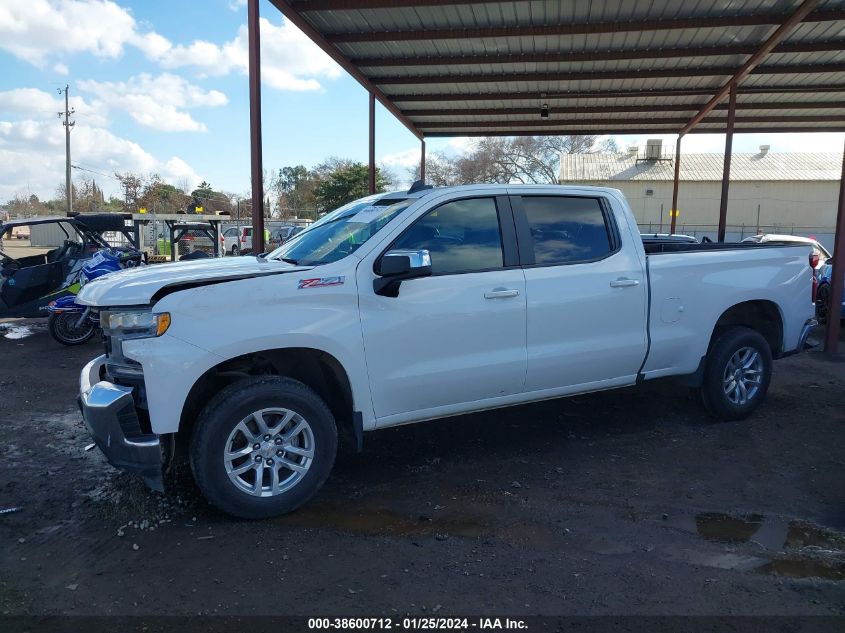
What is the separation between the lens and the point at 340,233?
470cm

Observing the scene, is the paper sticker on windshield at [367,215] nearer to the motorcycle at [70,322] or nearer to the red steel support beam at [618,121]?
the motorcycle at [70,322]

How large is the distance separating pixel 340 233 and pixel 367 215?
9.6 inches

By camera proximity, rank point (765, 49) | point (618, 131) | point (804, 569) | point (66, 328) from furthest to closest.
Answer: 1. point (618, 131)
2. point (765, 49)
3. point (66, 328)
4. point (804, 569)

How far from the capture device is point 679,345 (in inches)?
210

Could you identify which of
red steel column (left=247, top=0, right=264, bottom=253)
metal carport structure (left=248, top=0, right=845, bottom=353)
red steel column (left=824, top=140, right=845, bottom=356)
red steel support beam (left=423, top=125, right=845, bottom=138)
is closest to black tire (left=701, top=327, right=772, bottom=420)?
red steel column (left=824, top=140, right=845, bottom=356)

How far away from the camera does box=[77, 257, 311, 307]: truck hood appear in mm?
3631

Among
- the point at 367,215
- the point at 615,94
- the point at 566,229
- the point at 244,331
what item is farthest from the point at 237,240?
the point at 244,331

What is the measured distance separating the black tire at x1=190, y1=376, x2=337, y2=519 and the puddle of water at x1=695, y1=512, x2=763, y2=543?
2.30 m

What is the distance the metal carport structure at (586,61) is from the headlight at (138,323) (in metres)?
5.34

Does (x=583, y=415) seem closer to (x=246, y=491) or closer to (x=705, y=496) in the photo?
(x=705, y=496)

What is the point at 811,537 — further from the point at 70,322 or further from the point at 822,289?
the point at 822,289

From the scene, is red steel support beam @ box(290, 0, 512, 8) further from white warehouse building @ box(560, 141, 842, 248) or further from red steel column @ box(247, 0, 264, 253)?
white warehouse building @ box(560, 141, 842, 248)

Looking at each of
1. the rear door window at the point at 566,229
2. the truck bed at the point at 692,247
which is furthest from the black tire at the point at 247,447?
the truck bed at the point at 692,247

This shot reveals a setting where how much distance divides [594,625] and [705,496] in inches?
72.3
